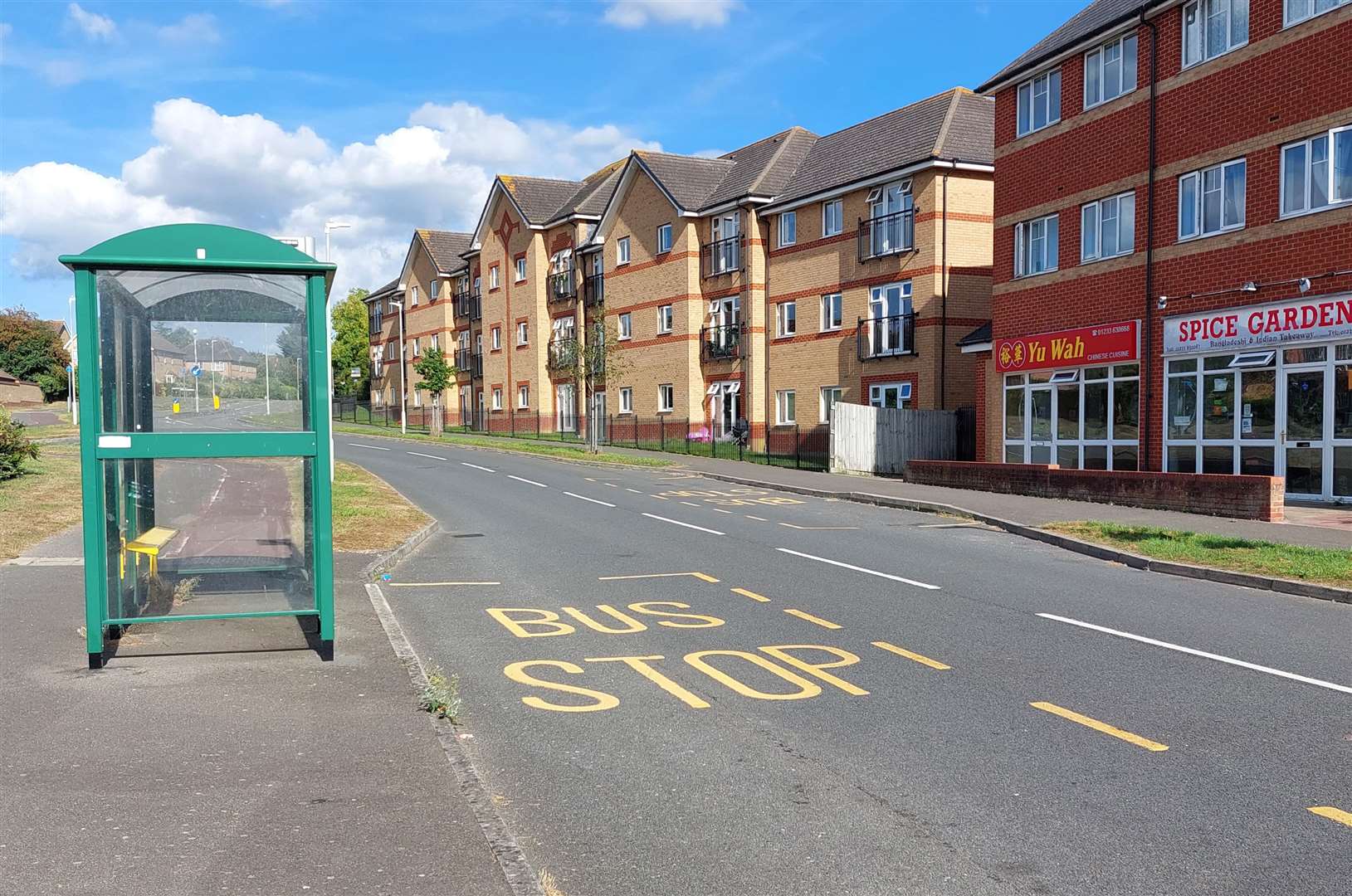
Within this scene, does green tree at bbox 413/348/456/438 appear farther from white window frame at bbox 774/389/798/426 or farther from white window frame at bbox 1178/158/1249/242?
white window frame at bbox 1178/158/1249/242

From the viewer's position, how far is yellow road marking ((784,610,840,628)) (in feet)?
29.7

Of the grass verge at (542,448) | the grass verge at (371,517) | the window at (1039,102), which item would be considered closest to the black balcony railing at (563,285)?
the grass verge at (542,448)

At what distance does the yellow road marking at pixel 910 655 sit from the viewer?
7.55 m

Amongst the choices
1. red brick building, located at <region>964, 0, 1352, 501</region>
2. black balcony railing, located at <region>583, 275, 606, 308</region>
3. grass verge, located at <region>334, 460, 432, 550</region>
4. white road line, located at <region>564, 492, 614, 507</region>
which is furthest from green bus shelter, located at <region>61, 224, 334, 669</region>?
black balcony railing, located at <region>583, 275, 606, 308</region>

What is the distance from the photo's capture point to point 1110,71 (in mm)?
23266

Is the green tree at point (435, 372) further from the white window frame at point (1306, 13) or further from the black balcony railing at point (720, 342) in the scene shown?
the white window frame at point (1306, 13)

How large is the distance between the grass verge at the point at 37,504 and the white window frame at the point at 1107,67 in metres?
20.5

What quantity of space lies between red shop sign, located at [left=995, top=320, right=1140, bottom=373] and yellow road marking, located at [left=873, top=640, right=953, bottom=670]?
53.9 ft

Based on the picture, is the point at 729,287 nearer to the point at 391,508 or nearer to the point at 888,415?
the point at 888,415

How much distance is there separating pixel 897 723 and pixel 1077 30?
2310 cm

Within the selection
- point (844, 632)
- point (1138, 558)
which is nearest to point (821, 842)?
point (844, 632)

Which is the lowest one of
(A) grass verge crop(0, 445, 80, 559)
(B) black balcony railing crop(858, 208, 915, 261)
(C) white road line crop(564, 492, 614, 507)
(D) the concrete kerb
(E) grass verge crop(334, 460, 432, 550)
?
(D) the concrete kerb

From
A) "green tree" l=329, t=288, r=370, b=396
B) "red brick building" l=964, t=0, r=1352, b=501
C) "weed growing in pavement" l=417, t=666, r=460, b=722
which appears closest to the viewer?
"weed growing in pavement" l=417, t=666, r=460, b=722

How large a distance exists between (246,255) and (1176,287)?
62.5ft
